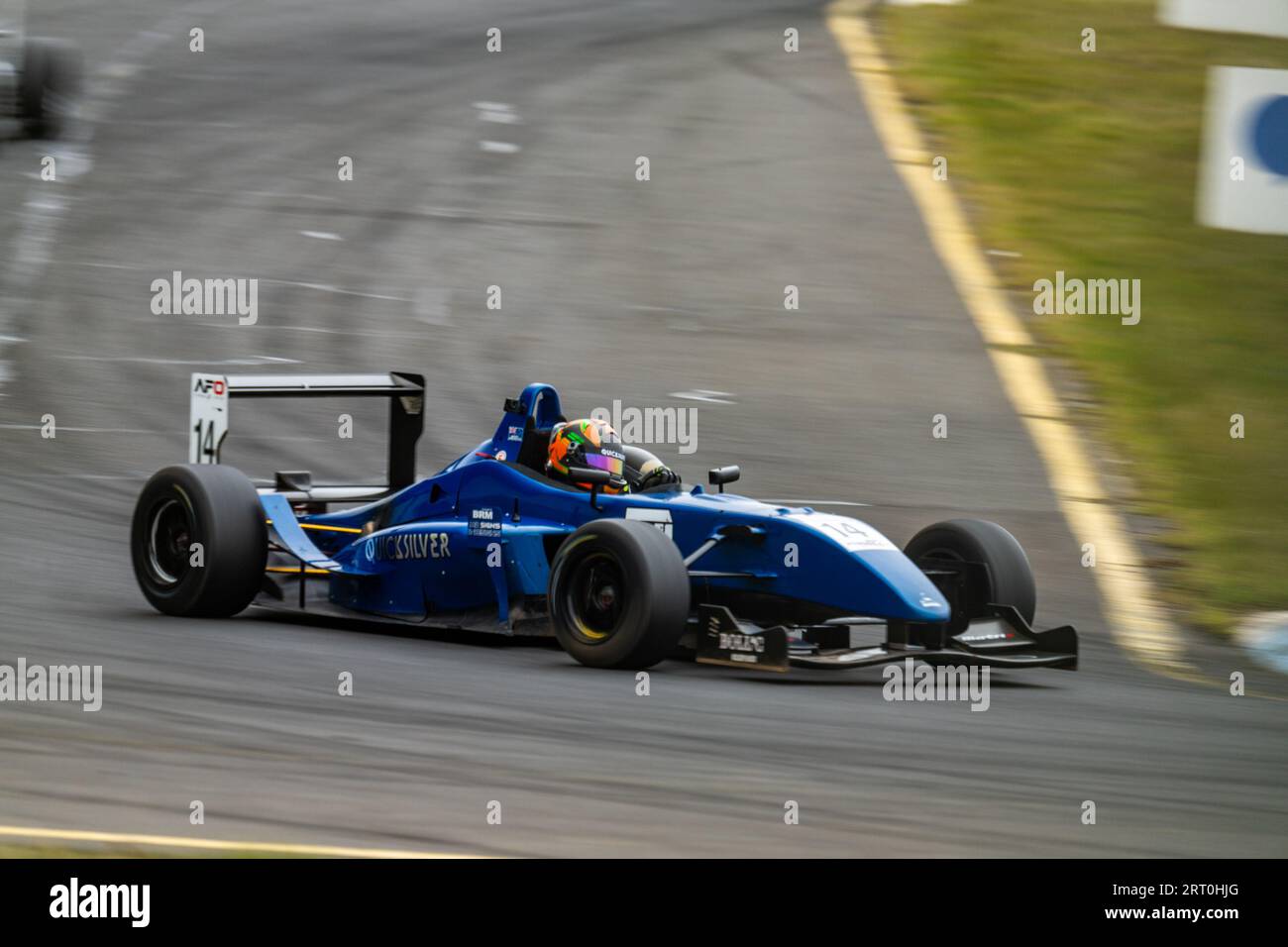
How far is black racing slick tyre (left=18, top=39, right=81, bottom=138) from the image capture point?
66.7 feet

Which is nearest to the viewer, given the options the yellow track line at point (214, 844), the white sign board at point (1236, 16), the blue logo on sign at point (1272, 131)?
the yellow track line at point (214, 844)

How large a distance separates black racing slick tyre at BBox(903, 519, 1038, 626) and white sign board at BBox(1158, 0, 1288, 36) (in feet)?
36.5

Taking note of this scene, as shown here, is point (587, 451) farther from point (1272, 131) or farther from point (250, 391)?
point (1272, 131)

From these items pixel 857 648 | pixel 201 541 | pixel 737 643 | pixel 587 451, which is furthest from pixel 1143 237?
pixel 201 541

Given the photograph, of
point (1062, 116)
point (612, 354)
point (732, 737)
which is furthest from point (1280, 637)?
point (1062, 116)

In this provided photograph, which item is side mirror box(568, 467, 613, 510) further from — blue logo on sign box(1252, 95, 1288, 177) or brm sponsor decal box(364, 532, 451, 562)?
blue logo on sign box(1252, 95, 1288, 177)

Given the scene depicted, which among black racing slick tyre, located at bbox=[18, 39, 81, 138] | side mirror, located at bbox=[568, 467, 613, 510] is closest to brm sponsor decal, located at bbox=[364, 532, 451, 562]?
side mirror, located at bbox=[568, 467, 613, 510]

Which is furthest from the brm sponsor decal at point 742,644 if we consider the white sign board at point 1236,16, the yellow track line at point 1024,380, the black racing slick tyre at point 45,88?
the black racing slick tyre at point 45,88

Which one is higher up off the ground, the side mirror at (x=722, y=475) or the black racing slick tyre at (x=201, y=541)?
the side mirror at (x=722, y=475)

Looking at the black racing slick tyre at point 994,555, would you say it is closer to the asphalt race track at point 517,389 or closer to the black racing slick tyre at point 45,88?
the asphalt race track at point 517,389

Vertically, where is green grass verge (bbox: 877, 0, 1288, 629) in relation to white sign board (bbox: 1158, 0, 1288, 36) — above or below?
below

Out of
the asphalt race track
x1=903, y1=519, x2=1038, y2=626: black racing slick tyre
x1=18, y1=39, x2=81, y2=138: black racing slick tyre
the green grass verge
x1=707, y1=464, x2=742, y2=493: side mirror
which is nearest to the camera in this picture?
the asphalt race track

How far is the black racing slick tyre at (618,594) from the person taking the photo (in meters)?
8.48

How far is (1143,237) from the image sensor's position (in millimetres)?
17531
